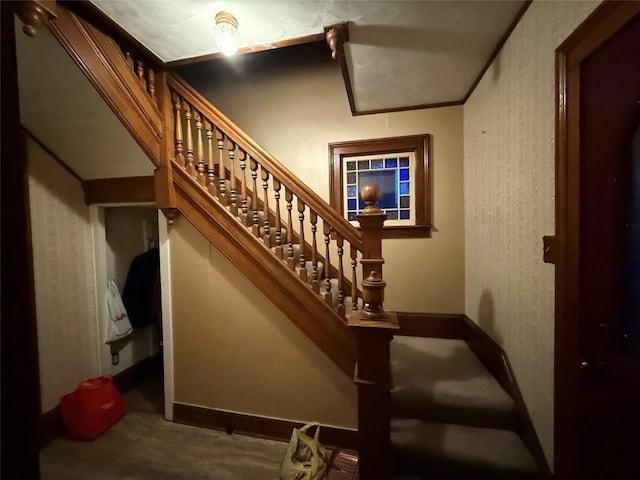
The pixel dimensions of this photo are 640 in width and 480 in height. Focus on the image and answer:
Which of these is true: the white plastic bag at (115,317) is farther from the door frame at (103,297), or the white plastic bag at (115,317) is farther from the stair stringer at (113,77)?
the stair stringer at (113,77)

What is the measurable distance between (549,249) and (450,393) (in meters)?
1.02

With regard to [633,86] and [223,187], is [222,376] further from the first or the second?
[633,86]

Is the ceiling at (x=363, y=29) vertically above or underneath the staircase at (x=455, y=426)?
above

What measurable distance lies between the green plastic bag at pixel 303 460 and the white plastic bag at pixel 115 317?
1.93 metres

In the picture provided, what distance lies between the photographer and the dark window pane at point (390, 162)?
2354 mm

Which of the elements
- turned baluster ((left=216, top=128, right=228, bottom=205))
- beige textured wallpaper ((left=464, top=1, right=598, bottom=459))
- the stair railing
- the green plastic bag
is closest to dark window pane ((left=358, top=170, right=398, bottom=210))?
beige textured wallpaper ((left=464, top=1, right=598, bottom=459))

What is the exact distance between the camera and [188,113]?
1818 mm

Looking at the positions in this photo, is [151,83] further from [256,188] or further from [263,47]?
[256,188]

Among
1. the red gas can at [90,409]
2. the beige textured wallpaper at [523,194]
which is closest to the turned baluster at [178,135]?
the red gas can at [90,409]

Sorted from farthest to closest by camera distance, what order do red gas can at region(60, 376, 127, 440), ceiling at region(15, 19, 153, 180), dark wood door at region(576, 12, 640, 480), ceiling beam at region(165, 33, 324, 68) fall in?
red gas can at region(60, 376, 127, 440) → ceiling beam at region(165, 33, 324, 68) → ceiling at region(15, 19, 153, 180) → dark wood door at region(576, 12, 640, 480)

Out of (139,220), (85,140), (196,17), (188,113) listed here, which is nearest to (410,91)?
(196,17)

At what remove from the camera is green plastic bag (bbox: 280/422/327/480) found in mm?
1403

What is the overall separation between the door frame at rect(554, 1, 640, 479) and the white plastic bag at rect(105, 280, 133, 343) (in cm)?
314

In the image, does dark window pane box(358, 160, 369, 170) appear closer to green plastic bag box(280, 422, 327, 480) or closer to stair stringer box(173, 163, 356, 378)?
stair stringer box(173, 163, 356, 378)
